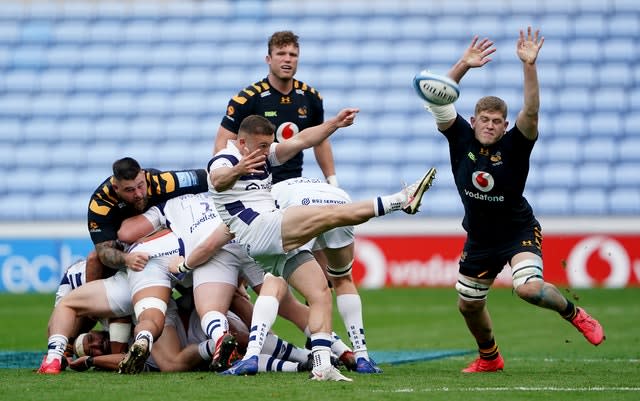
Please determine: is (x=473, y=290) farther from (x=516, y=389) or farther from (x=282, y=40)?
(x=282, y=40)

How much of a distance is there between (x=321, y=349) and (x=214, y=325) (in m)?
0.99

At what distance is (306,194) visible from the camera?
320 inches

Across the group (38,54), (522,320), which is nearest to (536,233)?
(522,320)

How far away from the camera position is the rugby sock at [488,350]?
8320 mm

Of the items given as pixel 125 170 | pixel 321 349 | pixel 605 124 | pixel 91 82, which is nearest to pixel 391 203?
pixel 321 349

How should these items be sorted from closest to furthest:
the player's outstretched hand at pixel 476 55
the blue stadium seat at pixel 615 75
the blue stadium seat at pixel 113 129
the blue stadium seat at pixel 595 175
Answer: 1. the player's outstretched hand at pixel 476 55
2. the blue stadium seat at pixel 595 175
3. the blue stadium seat at pixel 615 75
4. the blue stadium seat at pixel 113 129

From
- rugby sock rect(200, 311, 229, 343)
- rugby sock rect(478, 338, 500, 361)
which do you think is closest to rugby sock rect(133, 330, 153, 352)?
rugby sock rect(200, 311, 229, 343)

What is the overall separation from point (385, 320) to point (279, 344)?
554cm

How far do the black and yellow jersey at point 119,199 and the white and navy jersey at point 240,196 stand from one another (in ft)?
3.99

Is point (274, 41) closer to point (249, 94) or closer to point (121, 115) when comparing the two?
point (249, 94)

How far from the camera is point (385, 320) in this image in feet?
45.5

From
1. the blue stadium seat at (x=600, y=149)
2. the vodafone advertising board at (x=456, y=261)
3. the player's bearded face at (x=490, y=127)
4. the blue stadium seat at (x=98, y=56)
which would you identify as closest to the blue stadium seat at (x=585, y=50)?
the blue stadium seat at (x=600, y=149)

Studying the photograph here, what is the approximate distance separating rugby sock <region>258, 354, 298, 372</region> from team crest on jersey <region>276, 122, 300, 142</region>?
6.82 feet

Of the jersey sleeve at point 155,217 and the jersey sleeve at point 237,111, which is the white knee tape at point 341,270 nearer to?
the jersey sleeve at point 155,217
